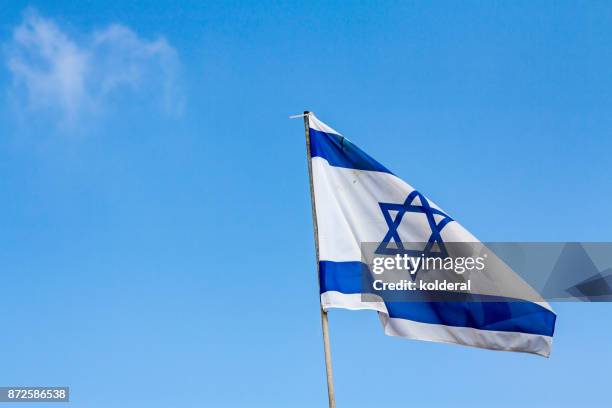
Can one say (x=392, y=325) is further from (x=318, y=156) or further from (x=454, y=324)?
(x=318, y=156)

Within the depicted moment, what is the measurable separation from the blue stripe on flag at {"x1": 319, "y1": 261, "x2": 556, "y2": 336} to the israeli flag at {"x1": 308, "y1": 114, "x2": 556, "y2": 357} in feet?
0.07

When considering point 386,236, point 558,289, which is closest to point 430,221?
point 386,236

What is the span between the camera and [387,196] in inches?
684

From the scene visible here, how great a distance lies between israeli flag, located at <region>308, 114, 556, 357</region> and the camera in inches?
653

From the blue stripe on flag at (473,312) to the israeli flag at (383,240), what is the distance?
21mm

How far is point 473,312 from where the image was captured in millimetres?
16859

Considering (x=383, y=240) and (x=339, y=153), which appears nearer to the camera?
(x=383, y=240)

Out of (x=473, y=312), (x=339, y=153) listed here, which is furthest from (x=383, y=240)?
(x=473, y=312)

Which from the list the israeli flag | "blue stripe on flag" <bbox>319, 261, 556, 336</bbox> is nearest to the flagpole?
the israeli flag

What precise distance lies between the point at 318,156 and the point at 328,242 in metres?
1.98

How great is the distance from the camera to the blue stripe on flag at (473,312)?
1659cm

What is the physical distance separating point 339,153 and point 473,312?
4431 mm

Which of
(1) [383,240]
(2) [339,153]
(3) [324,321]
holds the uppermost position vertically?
(2) [339,153]

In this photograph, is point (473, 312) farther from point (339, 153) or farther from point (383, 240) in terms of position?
point (339, 153)
